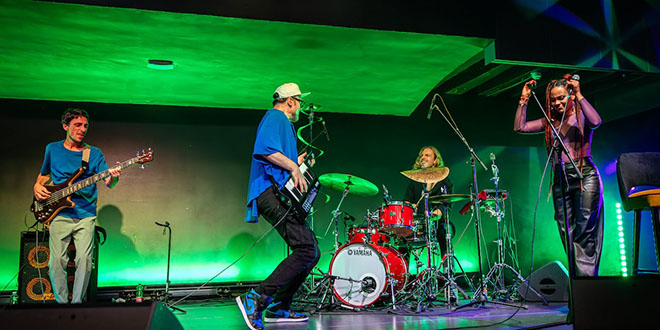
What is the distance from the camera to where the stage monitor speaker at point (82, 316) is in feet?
6.02

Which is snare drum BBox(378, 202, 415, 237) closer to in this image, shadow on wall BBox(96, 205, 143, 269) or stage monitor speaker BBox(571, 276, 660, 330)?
stage monitor speaker BBox(571, 276, 660, 330)

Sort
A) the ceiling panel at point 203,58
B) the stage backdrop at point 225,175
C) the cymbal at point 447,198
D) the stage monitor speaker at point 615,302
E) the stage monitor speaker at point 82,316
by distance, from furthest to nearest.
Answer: the stage backdrop at point 225,175, the cymbal at point 447,198, the ceiling panel at point 203,58, the stage monitor speaker at point 615,302, the stage monitor speaker at point 82,316

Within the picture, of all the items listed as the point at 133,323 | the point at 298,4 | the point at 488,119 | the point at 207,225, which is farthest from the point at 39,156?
the point at 488,119

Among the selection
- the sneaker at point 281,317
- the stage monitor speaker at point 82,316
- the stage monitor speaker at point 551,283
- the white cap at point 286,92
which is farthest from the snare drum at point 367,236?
the stage monitor speaker at point 82,316

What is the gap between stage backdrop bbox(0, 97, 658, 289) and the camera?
7109mm

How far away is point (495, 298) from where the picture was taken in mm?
5855

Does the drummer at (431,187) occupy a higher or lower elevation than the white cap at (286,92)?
lower

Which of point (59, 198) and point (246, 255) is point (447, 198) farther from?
point (59, 198)

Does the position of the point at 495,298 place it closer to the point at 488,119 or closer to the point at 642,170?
the point at 642,170

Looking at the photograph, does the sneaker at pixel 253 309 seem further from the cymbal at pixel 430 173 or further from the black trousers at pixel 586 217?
the black trousers at pixel 586 217

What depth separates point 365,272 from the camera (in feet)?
17.3

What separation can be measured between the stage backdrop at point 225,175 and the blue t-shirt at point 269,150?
9.82 ft

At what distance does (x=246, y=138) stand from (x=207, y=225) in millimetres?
1430

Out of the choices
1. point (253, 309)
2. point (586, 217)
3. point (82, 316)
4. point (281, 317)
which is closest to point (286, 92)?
point (253, 309)
